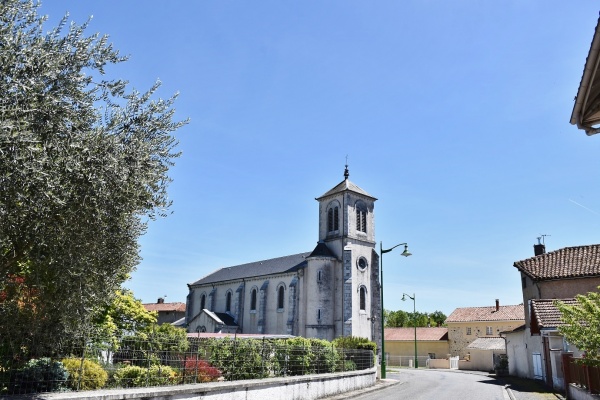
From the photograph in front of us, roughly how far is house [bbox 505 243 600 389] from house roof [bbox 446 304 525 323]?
21.1m

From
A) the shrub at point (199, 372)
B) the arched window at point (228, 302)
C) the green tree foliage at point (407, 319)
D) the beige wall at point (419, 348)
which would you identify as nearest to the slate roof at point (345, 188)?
the arched window at point (228, 302)

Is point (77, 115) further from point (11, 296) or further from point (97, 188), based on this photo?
point (11, 296)

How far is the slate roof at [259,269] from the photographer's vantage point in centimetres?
4670

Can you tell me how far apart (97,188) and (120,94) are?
2.36 metres

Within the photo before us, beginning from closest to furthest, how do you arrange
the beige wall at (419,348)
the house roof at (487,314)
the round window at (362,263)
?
the round window at (362,263) < the house roof at (487,314) < the beige wall at (419,348)

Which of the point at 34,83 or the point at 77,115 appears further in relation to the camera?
the point at 77,115

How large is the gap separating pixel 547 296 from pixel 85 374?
27.3 m

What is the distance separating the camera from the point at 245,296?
5069cm

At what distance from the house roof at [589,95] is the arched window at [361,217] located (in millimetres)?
38450

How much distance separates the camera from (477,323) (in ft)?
184

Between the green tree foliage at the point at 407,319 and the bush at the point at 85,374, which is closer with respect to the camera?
the bush at the point at 85,374

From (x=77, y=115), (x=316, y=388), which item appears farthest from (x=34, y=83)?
(x=316, y=388)

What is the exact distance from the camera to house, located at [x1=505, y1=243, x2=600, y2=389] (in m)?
22.0

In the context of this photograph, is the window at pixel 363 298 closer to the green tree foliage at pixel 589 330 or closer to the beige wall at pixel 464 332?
the beige wall at pixel 464 332
